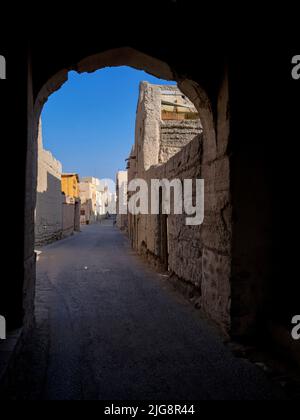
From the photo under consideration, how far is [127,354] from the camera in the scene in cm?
268

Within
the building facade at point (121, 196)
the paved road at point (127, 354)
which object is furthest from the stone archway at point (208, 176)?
the building facade at point (121, 196)

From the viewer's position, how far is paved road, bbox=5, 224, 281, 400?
2098 mm

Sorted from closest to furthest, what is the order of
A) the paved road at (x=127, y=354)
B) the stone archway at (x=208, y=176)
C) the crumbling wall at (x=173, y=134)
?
the paved road at (x=127, y=354) → the stone archway at (x=208, y=176) → the crumbling wall at (x=173, y=134)

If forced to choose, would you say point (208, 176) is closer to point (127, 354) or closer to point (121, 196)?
point (127, 354)

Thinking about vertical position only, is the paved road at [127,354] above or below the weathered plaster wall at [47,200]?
below

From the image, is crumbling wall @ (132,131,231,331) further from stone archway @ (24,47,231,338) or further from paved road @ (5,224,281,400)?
paved road @ (5,224,281,400)

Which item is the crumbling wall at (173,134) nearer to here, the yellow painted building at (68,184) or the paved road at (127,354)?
the paved road at (127,354)

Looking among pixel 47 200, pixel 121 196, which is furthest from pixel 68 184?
pixel 47 200

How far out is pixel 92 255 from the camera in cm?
970

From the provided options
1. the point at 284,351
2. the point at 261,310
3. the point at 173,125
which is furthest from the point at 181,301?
the point at 173,125

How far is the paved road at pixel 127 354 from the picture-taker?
6.88 ft

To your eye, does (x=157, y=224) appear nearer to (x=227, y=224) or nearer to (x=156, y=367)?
(x=227, y=224)

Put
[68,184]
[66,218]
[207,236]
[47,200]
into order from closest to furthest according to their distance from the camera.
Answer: [207,236], [47,200], [66,218], [68,184]

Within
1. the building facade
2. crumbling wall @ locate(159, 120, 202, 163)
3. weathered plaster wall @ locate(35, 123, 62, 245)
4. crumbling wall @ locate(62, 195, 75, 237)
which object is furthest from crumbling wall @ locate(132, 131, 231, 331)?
the building facade
